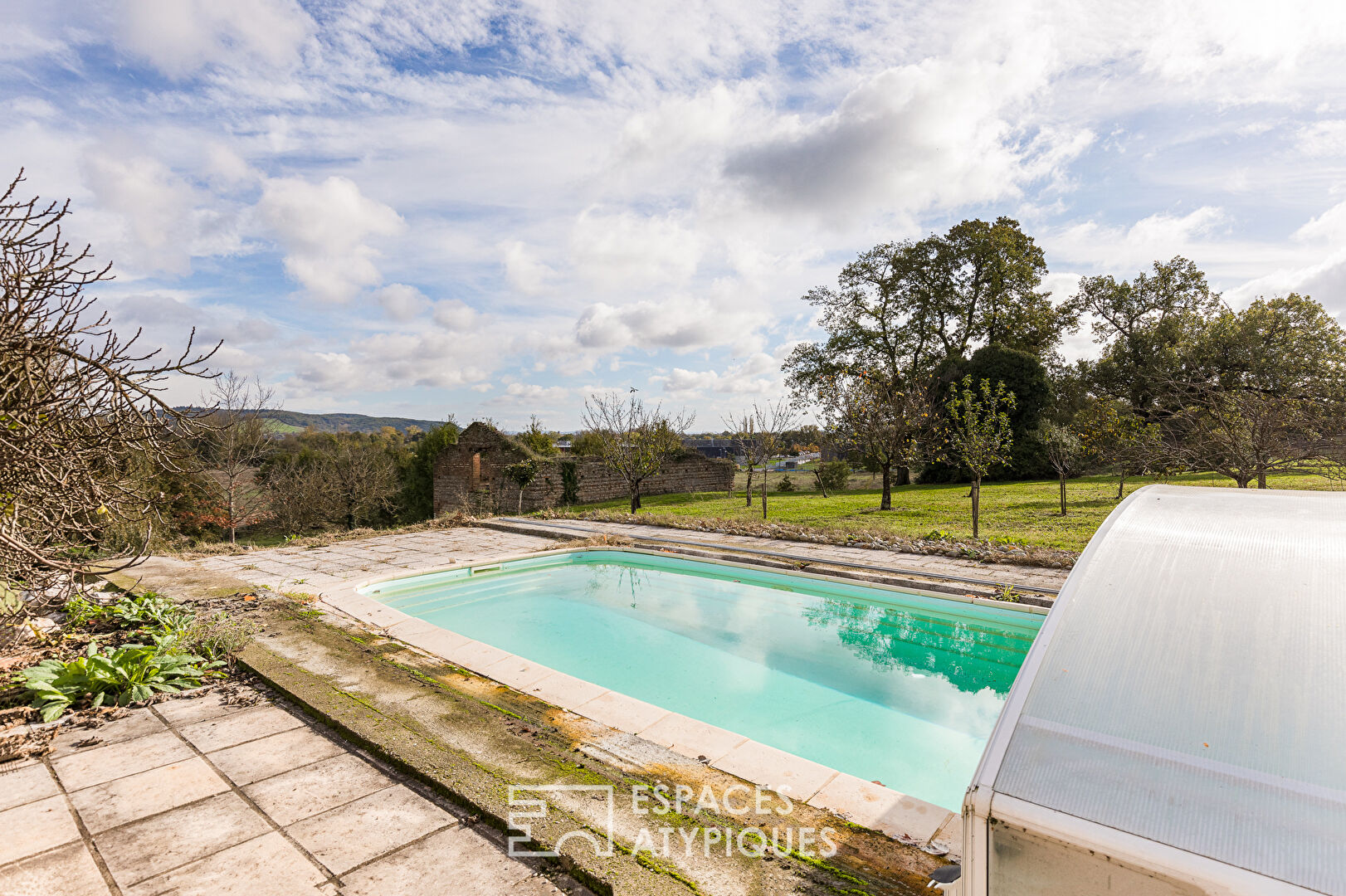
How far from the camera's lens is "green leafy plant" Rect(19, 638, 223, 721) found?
3.30 m

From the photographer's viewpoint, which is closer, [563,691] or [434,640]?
[563,691]

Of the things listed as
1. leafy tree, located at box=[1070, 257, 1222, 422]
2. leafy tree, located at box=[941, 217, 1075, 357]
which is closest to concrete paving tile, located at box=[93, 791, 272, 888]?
leafy tree, located at box=[941, 217, 1075, 357]

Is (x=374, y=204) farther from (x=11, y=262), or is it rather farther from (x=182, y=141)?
(x=11, y=262)

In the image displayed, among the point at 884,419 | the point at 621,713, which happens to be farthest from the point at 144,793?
the point at 884,419

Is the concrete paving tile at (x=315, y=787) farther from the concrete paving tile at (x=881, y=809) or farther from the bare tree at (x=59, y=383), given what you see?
the concrete paving tile at (x=881, y=809)

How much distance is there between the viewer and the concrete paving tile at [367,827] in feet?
6.88

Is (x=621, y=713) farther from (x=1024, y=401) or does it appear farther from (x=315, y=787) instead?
(x=1024, y=401)

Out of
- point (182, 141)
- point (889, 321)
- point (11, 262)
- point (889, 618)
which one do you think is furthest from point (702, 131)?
point (889, 321)

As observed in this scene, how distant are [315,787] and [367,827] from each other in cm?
47

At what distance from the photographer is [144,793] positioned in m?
2.50

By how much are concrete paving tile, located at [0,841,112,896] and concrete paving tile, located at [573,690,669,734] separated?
202cm

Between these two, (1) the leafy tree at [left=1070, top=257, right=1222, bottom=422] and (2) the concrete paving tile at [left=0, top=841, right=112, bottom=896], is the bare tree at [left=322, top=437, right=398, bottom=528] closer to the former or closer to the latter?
(2) the concrete paving tile at [left=0, top=841, right=112, bottom=896]

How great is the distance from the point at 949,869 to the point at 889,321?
2453 cm

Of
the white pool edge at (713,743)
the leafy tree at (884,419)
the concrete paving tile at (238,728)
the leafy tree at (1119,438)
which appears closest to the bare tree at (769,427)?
the leafy tree at (884,419)
